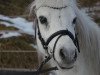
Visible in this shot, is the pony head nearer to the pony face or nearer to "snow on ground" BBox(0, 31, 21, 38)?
the pony face

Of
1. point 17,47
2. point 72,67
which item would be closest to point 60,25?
point 72,67

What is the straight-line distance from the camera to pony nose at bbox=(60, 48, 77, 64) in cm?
381

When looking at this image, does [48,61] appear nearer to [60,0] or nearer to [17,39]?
[60,0]

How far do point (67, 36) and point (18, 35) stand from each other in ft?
27.8

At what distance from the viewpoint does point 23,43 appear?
11.2 meters

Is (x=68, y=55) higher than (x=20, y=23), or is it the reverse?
(x=68, y=55)

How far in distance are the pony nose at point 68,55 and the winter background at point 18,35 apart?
3.34 feet

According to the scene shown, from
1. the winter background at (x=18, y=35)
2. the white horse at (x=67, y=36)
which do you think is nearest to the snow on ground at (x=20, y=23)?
the winter background at (x=18, y=35)

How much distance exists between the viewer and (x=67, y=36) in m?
3.97

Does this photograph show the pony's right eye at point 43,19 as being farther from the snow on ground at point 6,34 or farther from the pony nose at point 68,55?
the snow on ground at point 6,34

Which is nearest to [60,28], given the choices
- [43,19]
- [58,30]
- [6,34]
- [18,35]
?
[58,30]

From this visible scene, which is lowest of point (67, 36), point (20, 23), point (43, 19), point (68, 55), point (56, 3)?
point (20, 23)

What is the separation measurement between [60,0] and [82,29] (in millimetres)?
449

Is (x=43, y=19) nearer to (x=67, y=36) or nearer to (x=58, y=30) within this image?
(x=58, y=30)
